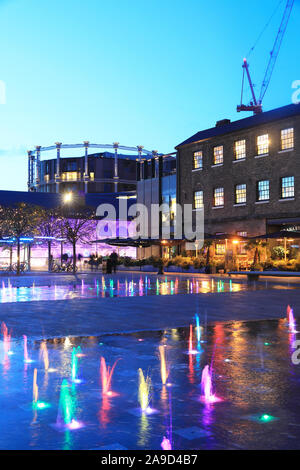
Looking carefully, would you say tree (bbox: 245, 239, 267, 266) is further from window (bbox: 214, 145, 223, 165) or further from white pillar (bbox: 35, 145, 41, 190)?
white pillar (bbox: 35, 145, 41, 190)

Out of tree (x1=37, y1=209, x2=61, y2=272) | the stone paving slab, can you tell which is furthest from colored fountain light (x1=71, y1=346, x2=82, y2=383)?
tree (x1=37, y1=209, x2=61, y2=272)

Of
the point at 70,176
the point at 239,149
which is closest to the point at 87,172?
the point at 70,176

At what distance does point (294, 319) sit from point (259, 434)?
9.17 metres

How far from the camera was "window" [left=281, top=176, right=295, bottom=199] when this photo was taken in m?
38.3

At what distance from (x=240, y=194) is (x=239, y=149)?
3.60 m

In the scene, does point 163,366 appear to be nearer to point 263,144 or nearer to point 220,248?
point 263,144

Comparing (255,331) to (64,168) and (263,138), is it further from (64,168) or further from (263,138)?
(64,168)

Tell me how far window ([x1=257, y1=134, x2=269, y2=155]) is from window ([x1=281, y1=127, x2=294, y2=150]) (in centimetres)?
153

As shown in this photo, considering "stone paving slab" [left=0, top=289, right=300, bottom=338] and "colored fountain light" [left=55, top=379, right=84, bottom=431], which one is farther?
"stone paving slab" [left=0, top=289, right=300, bottom=338]

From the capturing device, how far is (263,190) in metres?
40.7

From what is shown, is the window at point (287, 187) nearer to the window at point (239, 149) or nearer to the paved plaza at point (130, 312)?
the window at point (239, 149)

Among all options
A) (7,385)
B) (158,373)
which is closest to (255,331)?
(158,373)

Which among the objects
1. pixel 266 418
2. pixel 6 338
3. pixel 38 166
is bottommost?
pixel 266 418
